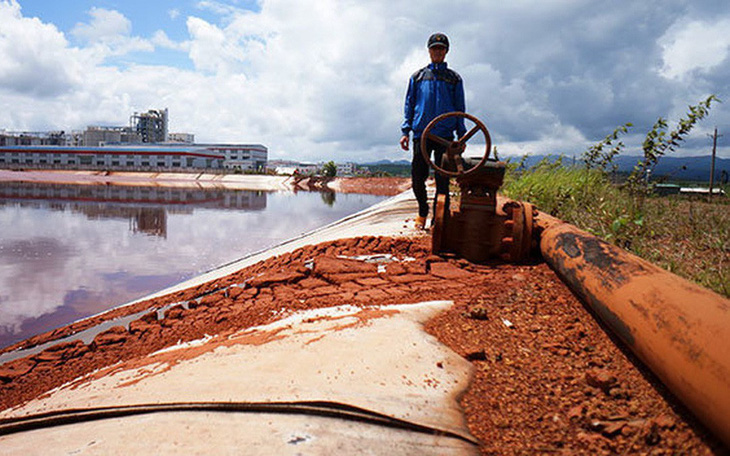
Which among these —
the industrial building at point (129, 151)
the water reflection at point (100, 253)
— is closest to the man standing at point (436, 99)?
the water reflection at point (100, 253)

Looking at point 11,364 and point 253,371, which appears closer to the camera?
point 253,371

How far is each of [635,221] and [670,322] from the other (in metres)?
2.40

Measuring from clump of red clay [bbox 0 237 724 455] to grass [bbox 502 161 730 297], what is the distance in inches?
39.1

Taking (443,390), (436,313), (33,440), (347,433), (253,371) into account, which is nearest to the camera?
(347,433)

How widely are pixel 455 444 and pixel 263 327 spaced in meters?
1.21

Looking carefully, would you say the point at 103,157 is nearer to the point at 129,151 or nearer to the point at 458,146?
→ the point at 129,151

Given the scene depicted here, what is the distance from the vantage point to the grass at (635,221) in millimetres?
2775

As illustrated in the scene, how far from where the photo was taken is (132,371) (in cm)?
170

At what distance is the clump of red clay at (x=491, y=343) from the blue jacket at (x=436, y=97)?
51.9 inches

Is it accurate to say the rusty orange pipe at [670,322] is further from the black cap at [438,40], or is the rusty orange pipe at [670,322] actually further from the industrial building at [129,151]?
the industrial building at [129,151]

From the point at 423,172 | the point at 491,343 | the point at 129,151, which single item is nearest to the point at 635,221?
the point at 423,172

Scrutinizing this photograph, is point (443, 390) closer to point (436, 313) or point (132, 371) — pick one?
point (436, 313)

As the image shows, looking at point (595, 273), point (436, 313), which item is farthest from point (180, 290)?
point (595, 273)

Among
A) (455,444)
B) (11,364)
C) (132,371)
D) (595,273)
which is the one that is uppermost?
(595,273)
